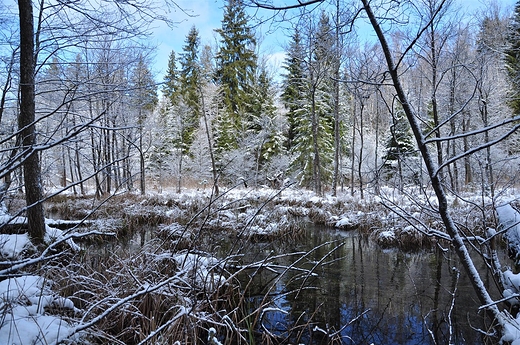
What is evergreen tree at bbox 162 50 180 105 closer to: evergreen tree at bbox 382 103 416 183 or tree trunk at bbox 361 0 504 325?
evergreen tree at bbox 382 103 416 183

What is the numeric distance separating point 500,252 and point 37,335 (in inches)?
300

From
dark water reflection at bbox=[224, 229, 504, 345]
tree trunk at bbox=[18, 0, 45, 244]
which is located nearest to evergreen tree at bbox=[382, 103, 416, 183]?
dark water reflection at bbox=[224, 229, 504, 345]

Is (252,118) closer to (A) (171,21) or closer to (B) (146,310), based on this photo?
(A) (171,21)

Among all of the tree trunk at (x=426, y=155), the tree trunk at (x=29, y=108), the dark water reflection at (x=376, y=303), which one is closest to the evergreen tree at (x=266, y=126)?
the dark water reflection at (x=376, y=303)

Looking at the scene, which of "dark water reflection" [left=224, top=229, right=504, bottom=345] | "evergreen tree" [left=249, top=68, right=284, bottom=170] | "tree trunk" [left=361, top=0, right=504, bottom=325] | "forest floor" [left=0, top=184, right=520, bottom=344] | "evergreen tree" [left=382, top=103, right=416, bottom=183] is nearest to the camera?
"tree trunk" [left=361, top=0, right=504, bottom=325]

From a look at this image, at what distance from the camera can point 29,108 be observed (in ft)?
14.0

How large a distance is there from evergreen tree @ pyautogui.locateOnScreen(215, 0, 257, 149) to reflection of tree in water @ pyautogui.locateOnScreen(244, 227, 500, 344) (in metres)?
20.2

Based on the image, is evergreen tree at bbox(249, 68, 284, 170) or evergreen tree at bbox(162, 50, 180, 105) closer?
evergreen tree at bbox(249, 68, 284, 170)

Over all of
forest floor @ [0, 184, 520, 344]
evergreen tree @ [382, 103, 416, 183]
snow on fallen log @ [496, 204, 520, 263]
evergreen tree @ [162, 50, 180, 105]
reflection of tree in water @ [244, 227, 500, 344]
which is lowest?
reflection of tree in water @ [244, 227, 500, 344]

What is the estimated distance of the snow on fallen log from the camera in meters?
2.33

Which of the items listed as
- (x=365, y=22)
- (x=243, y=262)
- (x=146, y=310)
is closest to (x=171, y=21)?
(x=365, y=22)

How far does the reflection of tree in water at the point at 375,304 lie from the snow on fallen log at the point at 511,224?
1.63 ft

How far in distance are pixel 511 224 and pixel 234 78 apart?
1007 inches

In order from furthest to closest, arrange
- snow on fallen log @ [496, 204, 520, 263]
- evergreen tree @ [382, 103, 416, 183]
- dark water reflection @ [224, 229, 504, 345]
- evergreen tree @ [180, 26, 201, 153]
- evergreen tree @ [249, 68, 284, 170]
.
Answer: evergreen tree @ [180, 26, 201, 153]
evergreen tree @ [249, 68, 284, 170]
dark water reflection @ [224, 229, 504, 345]
snow on fallen log @ [496, 204, 520, 263]
evergreen tree @ [382, 103, 416, 183]
